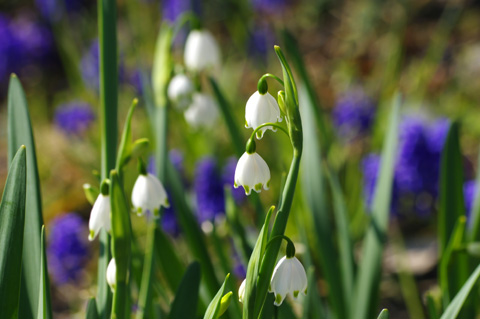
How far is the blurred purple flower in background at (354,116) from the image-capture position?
3525 mm

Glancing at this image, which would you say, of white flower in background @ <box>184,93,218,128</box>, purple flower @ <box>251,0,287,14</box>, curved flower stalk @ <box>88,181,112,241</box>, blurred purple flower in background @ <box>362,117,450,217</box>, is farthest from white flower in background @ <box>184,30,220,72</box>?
purple flower @ <box>251,0,287,14</box>

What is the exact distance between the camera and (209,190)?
2816 mm

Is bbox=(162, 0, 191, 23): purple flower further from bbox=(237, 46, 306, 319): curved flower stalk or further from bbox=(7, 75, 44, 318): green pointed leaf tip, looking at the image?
Answer: bbox=(237, 46, 306, 319): curved flower stalk

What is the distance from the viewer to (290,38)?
2172 mm

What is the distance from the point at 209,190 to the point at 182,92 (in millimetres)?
649

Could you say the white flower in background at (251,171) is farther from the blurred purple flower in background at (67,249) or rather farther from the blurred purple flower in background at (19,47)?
the blurred purple flower in background at (19,47)

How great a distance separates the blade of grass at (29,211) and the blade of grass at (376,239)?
0.96 meters

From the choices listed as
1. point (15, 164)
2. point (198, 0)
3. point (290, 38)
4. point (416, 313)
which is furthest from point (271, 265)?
point (198, 0)

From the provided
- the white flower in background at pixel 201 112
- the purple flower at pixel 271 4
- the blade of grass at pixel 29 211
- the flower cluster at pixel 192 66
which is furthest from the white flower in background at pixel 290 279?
the purple flower at pixel 271 4

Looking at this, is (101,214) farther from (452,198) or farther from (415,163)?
(415,163)

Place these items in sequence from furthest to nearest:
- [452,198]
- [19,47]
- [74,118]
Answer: [19,47] → [74,118] → [452,198]

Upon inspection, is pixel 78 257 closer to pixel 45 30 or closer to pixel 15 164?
pixel 15 164

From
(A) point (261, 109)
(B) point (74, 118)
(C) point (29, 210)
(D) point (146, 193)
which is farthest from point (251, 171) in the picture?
(B) point (74, 118)

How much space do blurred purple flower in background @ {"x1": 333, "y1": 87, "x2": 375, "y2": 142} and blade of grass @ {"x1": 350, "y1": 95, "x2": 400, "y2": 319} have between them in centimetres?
146
